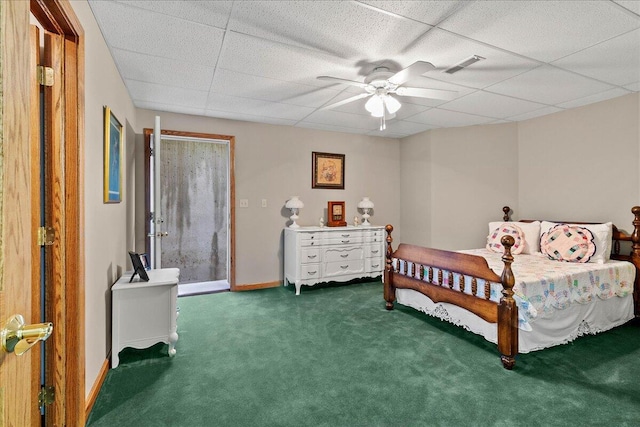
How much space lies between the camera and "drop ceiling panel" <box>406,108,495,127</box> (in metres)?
4.03

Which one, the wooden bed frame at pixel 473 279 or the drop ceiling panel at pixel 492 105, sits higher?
the drop ceiling panel at pixel 492 105

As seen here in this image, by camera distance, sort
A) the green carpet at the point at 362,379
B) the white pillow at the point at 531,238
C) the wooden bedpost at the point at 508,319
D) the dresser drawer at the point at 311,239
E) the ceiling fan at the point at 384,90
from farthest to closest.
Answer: the dresser drawer at the point at 311,239 < the white pillow at the point at 531,238 < the ceiling fan at the point at 384,90 < the wooden bedpost at the point at 508,319 < the green carpet at the point at 362,379

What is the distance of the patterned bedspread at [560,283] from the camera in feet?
8.16

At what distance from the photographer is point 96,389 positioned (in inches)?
79.7

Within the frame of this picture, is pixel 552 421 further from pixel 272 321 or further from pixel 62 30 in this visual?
pixel 62 30

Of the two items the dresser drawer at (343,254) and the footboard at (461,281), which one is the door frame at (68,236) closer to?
the footboard at (461,281)

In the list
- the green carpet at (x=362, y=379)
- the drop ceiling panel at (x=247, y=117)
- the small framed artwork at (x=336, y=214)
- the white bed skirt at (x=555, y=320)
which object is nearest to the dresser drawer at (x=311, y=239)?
Answer: the small framed artwork at (x=336, y=214)

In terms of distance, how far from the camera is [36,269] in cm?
100

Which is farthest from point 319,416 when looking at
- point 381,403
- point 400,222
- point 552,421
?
point 400,222

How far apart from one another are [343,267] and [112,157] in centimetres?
306

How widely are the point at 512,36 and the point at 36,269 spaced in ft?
9.27

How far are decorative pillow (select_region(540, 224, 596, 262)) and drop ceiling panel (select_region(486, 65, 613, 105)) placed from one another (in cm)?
139

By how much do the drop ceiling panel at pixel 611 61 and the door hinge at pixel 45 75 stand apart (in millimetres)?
3373

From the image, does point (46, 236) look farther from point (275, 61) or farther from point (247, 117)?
point (247, 117)
